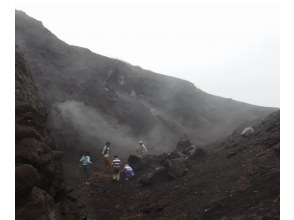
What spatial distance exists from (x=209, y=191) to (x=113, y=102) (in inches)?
1106

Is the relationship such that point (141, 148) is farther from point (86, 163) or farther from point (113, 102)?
point (113, 102)

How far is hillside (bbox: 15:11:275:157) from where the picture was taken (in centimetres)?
3466

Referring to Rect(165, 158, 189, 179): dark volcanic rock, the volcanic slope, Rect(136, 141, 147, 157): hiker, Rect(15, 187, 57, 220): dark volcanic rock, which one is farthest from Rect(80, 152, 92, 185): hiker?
Rect(15, 187, 57, 220): dark volcanic rock

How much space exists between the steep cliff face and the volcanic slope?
3.53m

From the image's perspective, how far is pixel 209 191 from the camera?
16.3 m

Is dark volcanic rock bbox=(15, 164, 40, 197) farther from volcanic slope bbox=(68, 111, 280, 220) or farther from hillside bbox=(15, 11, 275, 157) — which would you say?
hillside bbox=(15, 11, 275, 157)

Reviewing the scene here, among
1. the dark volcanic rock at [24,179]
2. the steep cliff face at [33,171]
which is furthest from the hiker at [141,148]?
the dark volcanic rock at [24,179]

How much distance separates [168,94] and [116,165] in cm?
3190

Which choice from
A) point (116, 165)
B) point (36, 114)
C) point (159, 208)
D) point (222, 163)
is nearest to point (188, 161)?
point (222, 163)

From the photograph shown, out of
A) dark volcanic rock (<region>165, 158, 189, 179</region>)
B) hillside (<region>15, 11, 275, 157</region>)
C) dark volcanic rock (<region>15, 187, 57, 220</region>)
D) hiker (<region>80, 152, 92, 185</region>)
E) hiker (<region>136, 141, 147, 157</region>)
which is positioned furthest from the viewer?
hillside (<region>15, 11, 275, 157</region>)

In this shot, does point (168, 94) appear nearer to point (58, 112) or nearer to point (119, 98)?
point (119, 98)

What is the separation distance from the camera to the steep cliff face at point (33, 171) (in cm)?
980

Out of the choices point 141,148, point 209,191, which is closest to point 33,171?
point 209,191

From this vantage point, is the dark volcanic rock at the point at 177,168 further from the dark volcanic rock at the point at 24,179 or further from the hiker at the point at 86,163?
the dark volcanic rock at the point at 24,179
